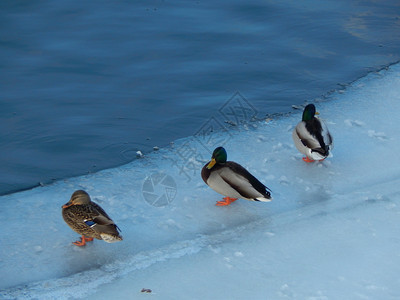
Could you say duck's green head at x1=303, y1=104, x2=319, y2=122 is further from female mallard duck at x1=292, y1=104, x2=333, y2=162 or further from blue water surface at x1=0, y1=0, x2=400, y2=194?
blue water surface at x1=0, y1=0, x2=400, y2=194

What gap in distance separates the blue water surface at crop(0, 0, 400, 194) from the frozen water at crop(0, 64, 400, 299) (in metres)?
0.64

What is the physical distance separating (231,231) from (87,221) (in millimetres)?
1097

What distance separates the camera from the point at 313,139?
5.57 meters

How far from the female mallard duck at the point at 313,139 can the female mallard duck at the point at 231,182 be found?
0.70m

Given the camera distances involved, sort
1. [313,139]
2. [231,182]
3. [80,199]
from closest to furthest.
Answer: [80,199] < [231,182] < [313,139]

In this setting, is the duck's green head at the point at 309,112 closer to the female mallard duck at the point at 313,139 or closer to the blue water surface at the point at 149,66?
the female mallard duck at the point at 313,139

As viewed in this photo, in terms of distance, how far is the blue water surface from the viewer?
6.54 metres

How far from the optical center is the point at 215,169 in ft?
17.0

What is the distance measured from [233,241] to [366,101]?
311 cm

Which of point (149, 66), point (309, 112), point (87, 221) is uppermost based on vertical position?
point (309, 112)

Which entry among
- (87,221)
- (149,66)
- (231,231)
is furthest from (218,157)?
(149,66)

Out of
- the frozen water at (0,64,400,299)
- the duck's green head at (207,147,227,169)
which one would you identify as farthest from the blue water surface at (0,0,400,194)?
the duck's green head at (207,147,227,169)

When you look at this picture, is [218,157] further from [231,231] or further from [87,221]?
[87,221]

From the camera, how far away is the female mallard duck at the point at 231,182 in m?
4.95
